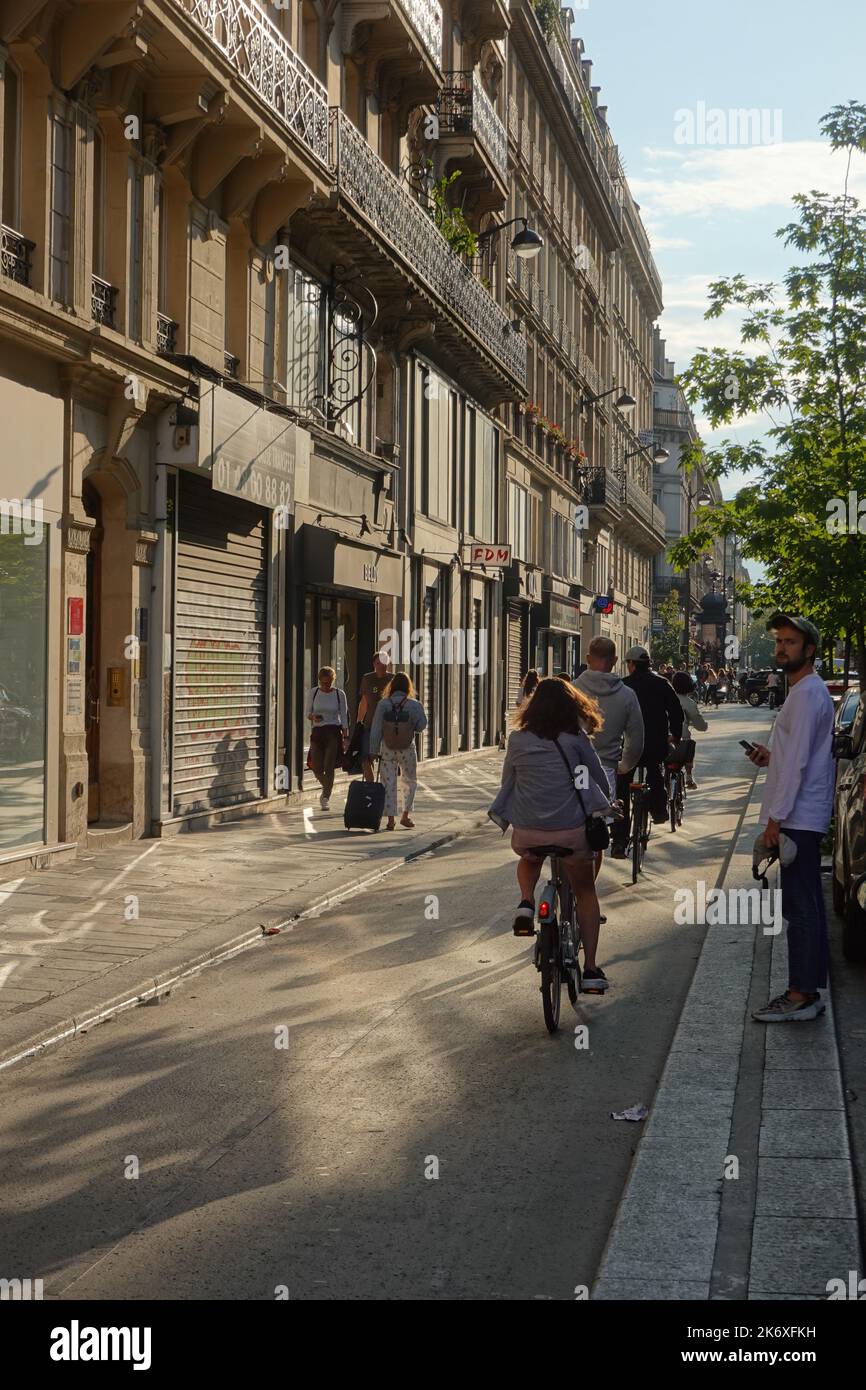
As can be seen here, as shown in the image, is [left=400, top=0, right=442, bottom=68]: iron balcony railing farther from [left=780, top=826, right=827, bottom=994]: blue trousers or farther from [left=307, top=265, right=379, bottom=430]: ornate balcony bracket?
[left=780, top=826, right=827, bottom=994]: blue trousers

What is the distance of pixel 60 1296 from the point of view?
13.7ft

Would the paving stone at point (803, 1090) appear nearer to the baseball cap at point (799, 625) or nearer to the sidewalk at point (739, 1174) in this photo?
the sidewalk at point (739, 1174)

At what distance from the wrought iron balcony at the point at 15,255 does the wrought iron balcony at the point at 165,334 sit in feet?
8.77

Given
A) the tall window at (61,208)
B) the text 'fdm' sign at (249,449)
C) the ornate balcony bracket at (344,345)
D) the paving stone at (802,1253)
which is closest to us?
the paving stone at (802,1253)

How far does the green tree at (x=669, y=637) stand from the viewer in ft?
243

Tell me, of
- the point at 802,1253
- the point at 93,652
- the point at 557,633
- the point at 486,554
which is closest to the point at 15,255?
the point at 93,652

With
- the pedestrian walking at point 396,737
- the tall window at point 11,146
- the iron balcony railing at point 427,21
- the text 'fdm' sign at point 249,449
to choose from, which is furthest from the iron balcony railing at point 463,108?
the tall window at point 11,146

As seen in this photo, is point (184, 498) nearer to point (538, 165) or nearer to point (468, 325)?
point (468, 325)

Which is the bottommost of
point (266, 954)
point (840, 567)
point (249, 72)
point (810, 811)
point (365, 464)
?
point (266, 954)

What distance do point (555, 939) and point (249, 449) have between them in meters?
10.9

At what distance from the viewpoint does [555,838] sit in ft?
24.6

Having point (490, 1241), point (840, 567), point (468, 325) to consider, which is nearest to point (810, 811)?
point (490, 1241)

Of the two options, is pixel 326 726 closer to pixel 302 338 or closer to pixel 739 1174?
pixel 302 338

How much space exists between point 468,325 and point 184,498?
→ 12787 mm
